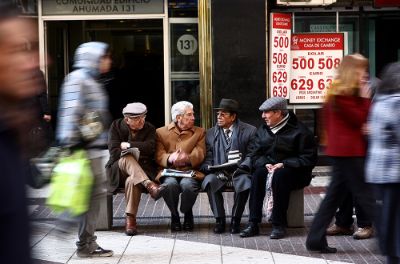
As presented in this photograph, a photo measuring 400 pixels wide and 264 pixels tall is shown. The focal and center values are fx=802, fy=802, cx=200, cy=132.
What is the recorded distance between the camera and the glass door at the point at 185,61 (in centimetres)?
1255

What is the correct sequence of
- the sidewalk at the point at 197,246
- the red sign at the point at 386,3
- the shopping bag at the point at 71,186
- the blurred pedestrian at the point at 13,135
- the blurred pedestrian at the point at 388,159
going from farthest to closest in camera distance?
the red sign at the point at 386,3, the sidewalk at the point at 197,246, the shopping bag at the point at 71,186, the blurred pedestrian at the point at 388,159, the blurred pedestrian at the point at 13,135

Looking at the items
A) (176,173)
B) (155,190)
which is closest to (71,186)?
(155,190)

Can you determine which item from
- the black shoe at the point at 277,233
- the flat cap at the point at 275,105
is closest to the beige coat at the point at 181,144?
the flat cap at the point at 275,105

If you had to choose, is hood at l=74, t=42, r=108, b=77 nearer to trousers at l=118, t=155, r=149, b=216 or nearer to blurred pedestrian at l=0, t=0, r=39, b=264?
trousers at l=118, t=155, r=149, b=216

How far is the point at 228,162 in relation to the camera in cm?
860

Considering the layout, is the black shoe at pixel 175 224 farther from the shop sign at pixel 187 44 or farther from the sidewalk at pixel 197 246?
the shop sign at pixel 187 44

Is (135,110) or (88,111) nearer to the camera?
(88,111)

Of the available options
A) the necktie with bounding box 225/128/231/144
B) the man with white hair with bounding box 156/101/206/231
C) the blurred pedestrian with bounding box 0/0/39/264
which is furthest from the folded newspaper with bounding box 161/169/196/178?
the blurred pedestrian with bounding box 0/0/39/264

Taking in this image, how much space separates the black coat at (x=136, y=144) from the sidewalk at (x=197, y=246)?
66 centimetres

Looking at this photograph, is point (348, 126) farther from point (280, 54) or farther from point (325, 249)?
point (280, 54)

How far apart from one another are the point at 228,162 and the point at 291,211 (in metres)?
0.85

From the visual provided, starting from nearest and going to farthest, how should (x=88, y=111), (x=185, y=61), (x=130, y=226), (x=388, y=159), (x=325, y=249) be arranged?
(x=388, y=159) < (x=88, y=111) < (x=325, y=249) < (x=130, y=226) < (x=185, y=61)

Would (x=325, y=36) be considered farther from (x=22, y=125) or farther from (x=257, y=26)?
(x=22, y=125)

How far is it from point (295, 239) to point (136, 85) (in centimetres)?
617
